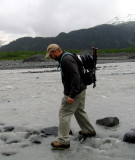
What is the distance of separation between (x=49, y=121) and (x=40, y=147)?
2412 millimetres

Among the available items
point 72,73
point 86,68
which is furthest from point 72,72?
point 86,68

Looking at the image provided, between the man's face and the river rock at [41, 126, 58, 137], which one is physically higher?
the man's face

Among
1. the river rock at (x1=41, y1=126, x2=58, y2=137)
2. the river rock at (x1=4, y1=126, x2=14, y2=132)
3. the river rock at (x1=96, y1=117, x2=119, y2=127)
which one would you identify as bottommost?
the river rock at (x1=4, y1=126, x2=14, y2=132)

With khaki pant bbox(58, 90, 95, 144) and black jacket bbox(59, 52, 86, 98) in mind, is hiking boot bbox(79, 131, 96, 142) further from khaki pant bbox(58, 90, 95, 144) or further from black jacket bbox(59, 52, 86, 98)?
black jacket bbox(59, 52, 86, 98)

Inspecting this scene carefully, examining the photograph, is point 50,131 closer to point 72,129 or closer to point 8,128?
point 72,129

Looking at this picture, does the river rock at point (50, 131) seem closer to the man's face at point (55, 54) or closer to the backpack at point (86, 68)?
the backpack at point (86, 68)

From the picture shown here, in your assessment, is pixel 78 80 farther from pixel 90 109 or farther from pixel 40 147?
pixel 90 109

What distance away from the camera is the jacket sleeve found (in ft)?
19.0

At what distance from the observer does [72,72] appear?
5816mm

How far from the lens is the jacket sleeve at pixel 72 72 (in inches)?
228

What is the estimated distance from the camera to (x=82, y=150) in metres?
5.95

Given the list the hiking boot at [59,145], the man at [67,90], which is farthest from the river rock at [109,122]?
the hiking boot at [59,145]

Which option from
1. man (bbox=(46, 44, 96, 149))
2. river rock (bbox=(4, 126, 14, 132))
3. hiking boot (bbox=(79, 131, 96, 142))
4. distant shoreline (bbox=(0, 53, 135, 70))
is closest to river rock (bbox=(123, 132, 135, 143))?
hiking boot (bbox=(79, 131, 96, 142))

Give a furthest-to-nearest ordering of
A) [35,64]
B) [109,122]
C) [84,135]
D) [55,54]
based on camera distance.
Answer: [35,64] < [109,122] < [84,135] < [55,54]
